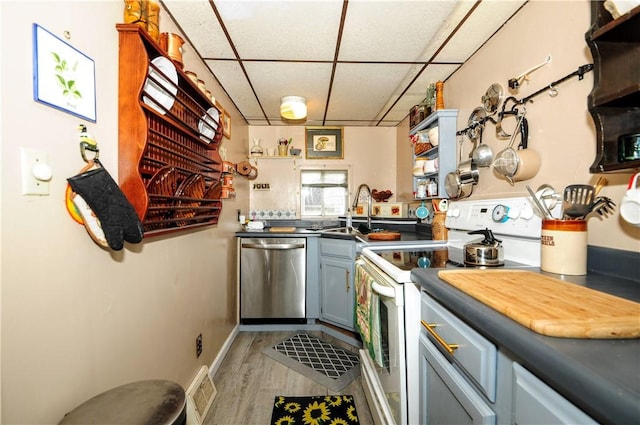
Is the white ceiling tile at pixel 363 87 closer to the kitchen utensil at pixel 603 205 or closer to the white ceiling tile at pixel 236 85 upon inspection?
the white ceiling tile at pixel 236 85

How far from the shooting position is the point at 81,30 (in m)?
0.88

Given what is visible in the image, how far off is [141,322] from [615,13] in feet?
6.41

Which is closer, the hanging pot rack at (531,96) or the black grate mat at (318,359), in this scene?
the hanging pot rack at (531,96)

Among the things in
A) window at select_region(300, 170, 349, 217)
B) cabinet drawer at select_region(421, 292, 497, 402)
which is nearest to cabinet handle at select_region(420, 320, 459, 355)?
cabinet drawer at select_region(421, 292, 497, 402)

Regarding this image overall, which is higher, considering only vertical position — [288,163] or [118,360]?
[288,163]

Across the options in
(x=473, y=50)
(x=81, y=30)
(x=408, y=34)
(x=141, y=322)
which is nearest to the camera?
(x=81, y=30)

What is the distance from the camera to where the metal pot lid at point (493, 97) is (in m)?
1.49

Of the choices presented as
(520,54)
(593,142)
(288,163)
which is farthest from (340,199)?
(593,142)

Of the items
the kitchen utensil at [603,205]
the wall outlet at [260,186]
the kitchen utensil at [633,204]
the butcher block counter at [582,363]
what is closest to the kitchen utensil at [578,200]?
the kitchen utensil at [603,205]

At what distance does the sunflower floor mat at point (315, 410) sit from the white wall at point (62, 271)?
2.35 feet

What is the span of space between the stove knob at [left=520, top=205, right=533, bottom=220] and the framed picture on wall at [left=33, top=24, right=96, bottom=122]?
169 cm

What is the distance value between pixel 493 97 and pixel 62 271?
2.04 meters

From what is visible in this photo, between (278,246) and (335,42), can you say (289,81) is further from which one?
(278,246)

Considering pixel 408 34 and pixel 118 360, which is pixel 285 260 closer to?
pixel 118 360
